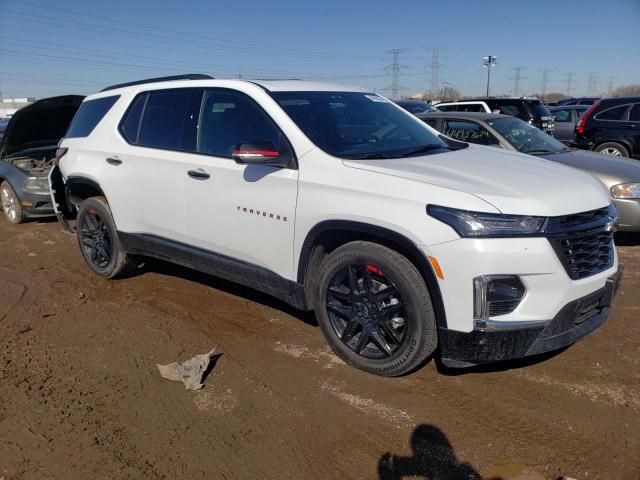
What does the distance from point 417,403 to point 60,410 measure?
210 cm

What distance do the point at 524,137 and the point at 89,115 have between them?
536cm

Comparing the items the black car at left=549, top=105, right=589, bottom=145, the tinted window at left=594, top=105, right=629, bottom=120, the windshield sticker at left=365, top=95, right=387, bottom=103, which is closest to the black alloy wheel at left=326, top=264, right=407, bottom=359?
the windshield sticker at left=365, top=95, right=387, bottom=103

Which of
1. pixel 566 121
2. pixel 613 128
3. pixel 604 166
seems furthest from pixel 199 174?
pixel 566 121

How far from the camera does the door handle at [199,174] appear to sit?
→ 3.98m

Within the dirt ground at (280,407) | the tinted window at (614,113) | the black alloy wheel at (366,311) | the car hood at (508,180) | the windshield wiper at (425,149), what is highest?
the tinted window at (614,113)

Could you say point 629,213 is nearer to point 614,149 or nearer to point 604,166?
point 604,166

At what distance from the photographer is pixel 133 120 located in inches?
189

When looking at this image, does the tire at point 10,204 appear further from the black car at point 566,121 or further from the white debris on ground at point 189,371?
the black car at point 566,121

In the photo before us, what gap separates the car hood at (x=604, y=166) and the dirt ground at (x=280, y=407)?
6.82 ft

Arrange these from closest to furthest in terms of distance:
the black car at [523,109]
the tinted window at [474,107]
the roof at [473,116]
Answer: the roof at [473,116] < the black car at [523,109] < the tinted window at [474,107]

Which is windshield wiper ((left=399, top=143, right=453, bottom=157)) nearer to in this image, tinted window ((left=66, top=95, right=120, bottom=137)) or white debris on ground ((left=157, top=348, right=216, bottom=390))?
white debris on ground ((left=157, top=348, right=216, bottom=390))

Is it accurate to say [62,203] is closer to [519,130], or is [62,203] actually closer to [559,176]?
[559,176]

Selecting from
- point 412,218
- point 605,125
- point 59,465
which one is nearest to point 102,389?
point 59,465

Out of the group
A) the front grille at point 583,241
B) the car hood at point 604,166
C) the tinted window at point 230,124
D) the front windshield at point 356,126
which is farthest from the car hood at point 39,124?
the front grille at point 583,241
